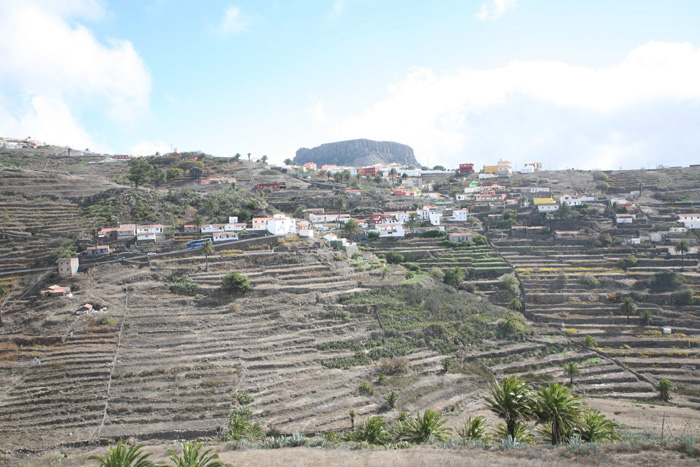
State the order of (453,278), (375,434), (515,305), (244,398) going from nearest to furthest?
(375,434)
(244,398)
(515,305)
(453,278)

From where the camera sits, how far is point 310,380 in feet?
82.3

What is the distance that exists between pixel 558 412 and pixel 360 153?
447 ft

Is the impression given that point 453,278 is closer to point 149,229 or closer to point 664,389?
point 664,389

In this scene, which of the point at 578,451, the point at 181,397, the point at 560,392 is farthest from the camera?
the point at 181,397

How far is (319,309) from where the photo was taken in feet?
104

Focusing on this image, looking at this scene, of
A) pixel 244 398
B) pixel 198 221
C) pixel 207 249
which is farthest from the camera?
pixel 198 221

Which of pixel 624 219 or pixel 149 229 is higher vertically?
pixel 624 219

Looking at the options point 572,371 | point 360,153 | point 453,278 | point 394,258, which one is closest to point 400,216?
point 394,258

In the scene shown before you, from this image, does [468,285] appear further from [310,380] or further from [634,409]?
[310,380]

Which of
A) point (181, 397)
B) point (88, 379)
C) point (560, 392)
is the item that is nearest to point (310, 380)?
point (181, 397)

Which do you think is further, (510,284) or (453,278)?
(453,278)

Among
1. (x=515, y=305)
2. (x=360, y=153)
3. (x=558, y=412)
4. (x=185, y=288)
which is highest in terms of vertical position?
(x=360, y=153)

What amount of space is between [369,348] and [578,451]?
1738cm

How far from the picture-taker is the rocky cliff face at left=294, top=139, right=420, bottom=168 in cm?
14400
